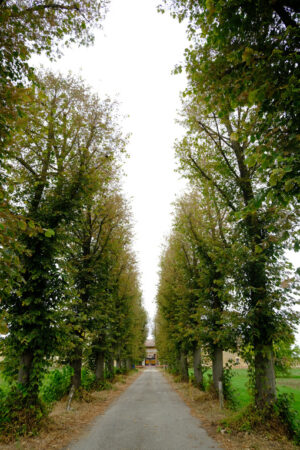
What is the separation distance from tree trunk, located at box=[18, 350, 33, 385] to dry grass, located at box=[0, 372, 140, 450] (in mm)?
1326

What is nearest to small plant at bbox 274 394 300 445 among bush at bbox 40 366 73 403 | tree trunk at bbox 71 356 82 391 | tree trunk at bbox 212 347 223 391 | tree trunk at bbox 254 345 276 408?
tree trunk at bbox 254 345 276 408

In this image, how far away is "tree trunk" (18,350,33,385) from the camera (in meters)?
8.18

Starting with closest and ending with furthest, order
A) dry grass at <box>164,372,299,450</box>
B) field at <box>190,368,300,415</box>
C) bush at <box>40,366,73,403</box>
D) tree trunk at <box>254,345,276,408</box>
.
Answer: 1. dry grass at <box>164,372,299,450</box>
2. tree trunk at <box>254,345,276,408</box>
3. bush at <box>40,366,73,403</box>
4. field at <box>190,368,300,415</box>

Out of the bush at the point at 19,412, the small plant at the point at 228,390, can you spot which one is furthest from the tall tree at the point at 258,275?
the bush at the point at 19,412

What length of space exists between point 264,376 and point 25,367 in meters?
6.99

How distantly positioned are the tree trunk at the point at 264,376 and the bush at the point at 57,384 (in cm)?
797

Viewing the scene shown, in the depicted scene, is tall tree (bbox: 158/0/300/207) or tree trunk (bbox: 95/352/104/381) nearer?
tall tree (bbox: 158/0/300/207)

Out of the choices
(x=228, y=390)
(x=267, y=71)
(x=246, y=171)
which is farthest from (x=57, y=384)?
(x=267, y=71)

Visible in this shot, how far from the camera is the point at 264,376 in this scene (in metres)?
8.23

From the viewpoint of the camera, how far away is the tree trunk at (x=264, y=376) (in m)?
7.98

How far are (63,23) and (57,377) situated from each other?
13065 mm

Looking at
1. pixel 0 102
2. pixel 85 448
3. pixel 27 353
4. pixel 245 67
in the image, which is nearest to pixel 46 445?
pixel 85 448

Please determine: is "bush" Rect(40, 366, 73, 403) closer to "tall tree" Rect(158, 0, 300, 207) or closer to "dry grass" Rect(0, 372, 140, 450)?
"dry grass" Rect(0, 372, 140, 450)

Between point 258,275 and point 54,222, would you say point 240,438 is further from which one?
point 54,222
